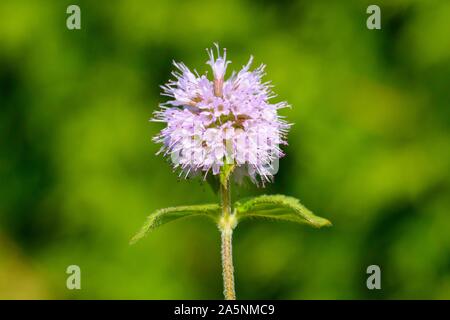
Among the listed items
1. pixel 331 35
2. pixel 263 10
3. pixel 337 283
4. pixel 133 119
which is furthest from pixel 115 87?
pixel 337 283

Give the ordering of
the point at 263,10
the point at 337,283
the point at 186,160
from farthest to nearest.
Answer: the point at 263,10 < the point at 337,283 < the point at 186,160

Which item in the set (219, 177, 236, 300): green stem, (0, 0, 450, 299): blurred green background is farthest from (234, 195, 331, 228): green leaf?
(0, 0, 450, 299): blurred green background

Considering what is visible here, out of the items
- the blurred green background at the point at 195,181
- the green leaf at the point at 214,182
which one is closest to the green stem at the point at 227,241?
the green leaf at the point at 214,182

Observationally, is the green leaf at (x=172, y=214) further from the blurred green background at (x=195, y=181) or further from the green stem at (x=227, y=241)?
the blurred green background at (x=195, y=181)

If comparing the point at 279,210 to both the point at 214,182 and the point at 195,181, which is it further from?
the point at 195,181

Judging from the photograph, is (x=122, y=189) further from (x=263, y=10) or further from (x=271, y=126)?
(x=271, y=126)

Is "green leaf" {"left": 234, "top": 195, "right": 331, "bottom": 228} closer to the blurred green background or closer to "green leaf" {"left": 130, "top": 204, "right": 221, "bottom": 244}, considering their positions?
"green leaf" {"left": 130, "top": 204, "right": 221, "bottom": 244}
